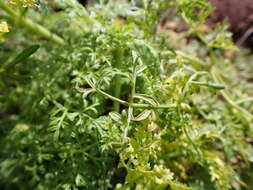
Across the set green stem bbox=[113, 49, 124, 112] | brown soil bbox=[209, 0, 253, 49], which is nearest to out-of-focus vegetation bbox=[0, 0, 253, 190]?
green stem bbox=[113, 49, 124, 112]

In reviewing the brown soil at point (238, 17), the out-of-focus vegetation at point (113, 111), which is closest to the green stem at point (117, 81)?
the out-of-focus vegetation at point (113, 111)

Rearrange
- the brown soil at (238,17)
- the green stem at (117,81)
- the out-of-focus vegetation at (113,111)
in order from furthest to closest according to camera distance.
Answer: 1. the brown soil at (238,17)
2. the green stem at (117,81)
3. the out-of-focus vegetation at (113,111)

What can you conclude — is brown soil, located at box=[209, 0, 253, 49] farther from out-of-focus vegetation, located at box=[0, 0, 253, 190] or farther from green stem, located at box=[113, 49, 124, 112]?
green stem, located at box=[113, 49, 124, 112]

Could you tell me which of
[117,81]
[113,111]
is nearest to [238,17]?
[117,81]

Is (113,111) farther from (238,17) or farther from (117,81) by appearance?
(238,17)

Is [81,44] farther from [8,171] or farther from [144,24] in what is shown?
[8,171]

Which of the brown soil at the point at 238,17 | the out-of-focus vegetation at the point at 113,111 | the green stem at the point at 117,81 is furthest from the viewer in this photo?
the brown soil at the point at 238,17

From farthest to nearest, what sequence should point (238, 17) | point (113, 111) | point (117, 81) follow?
point (238, 17) < point (117, 81) < point (113, 111)

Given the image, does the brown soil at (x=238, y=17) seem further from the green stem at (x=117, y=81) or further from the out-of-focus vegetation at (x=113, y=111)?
the green stem at (x=117, y=81)

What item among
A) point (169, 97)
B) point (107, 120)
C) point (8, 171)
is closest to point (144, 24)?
point (169, 97)
